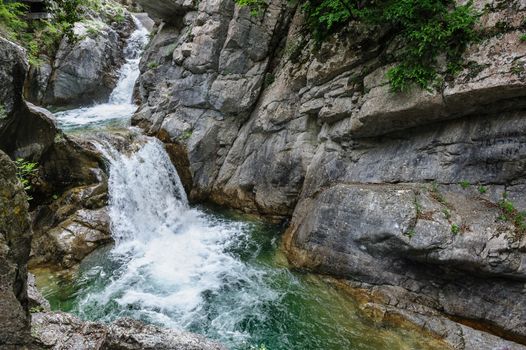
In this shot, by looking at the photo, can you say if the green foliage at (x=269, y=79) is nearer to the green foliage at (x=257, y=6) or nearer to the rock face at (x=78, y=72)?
the green foliage at (x=257, y=6)

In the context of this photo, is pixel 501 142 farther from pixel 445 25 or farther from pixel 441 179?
pixel 445 25

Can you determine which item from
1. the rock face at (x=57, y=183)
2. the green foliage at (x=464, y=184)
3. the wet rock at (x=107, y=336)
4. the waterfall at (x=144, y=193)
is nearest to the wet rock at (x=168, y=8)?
the waterfall at (x=144, y=193)

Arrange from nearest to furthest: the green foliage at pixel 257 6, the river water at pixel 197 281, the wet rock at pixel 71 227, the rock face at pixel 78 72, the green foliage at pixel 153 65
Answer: the river water at pixel 197 281
the wet rock at pixel 71 227
the green foliage at pixel 257 6
the green foliage at pixel 153 65
the rock face at pixel 78 72

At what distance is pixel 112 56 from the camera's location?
816 inches

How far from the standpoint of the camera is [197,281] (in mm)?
9516

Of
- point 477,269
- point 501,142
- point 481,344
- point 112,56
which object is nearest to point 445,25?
point 501,142

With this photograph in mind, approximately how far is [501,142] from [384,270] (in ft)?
14.1

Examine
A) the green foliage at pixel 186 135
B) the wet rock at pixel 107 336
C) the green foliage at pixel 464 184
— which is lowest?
the wet rock at pixel 107 336

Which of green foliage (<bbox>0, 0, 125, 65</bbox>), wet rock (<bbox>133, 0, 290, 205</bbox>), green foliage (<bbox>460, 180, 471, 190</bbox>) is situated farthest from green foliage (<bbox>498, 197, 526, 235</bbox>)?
green foliage (<bbox>0, 0, 125, 65</bbox>)

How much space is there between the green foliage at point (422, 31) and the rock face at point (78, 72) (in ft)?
51.7

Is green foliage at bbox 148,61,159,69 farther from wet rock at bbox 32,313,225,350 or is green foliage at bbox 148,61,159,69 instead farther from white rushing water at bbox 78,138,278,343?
wet rock at bbox 32,313,225,350

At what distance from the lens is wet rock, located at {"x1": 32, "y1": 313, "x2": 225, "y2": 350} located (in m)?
3.88

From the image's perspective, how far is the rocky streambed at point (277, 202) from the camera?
24.0 ft

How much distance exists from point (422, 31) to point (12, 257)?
9.53 m
